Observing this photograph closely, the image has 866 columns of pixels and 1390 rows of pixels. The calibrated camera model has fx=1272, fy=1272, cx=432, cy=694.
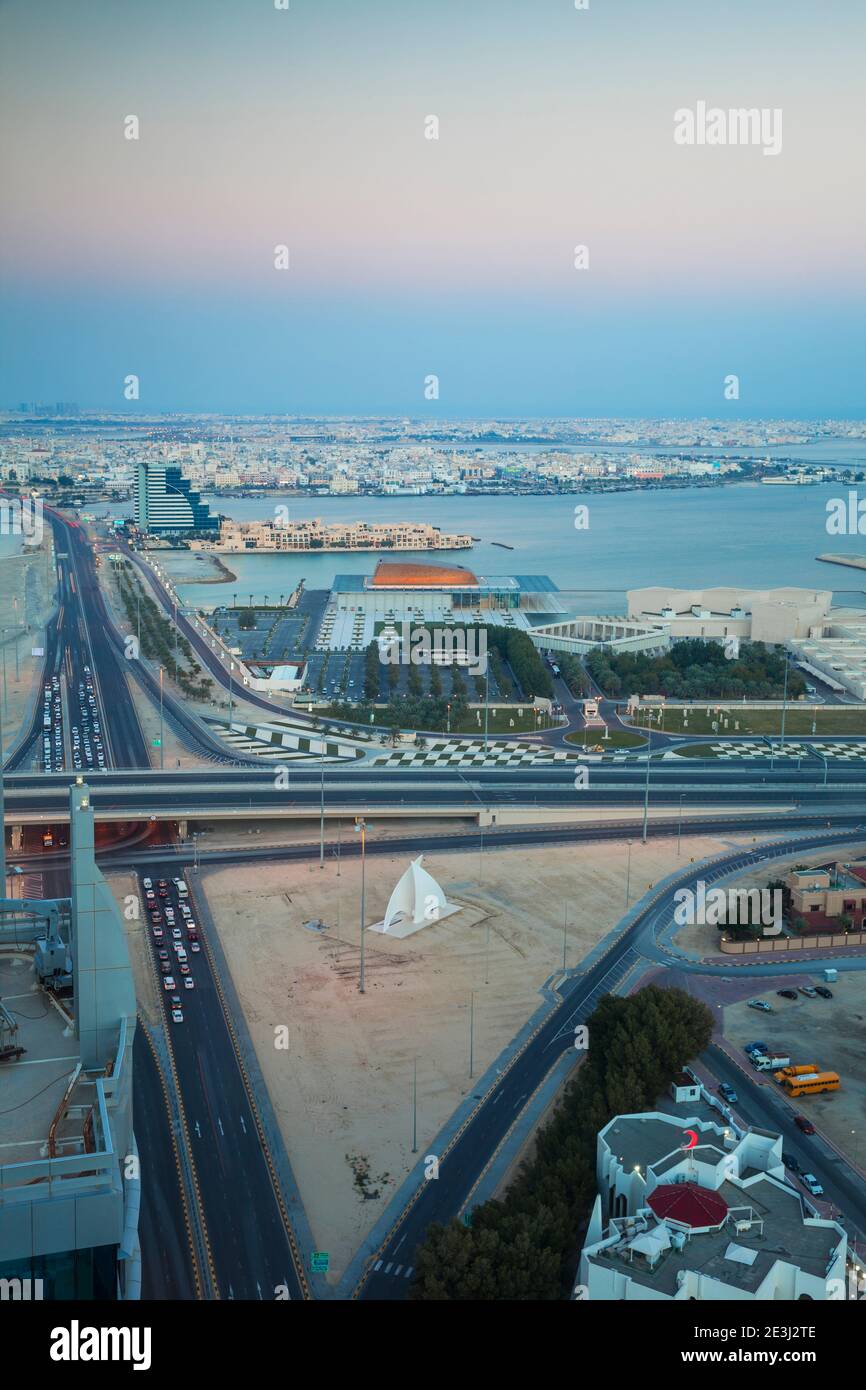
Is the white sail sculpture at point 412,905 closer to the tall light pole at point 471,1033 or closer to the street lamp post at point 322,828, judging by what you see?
the tall light pole at point 471,1033

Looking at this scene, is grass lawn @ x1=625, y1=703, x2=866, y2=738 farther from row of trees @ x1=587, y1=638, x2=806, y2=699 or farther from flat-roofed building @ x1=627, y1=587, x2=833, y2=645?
flat-roofed building @ x1=627, y1=587, x2=833, y2=645

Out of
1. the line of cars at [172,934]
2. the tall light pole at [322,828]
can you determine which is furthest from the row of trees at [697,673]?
the line of cars at [172,934]

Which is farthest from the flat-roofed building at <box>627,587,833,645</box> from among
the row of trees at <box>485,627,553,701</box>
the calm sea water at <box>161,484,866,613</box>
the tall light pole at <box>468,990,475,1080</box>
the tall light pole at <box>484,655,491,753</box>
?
the tall light pole at <box>468,990,475,1080</box>

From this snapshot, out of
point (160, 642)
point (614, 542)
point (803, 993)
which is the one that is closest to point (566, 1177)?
point (803, 993)

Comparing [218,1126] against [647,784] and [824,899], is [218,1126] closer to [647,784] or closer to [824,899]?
[824,899]

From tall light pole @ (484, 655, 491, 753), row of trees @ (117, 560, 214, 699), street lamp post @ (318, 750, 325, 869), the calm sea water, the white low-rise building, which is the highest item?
the calm sea water

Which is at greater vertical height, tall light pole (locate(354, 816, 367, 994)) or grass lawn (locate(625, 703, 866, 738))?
grass lawn (locate(625, 703, 866, 738))
